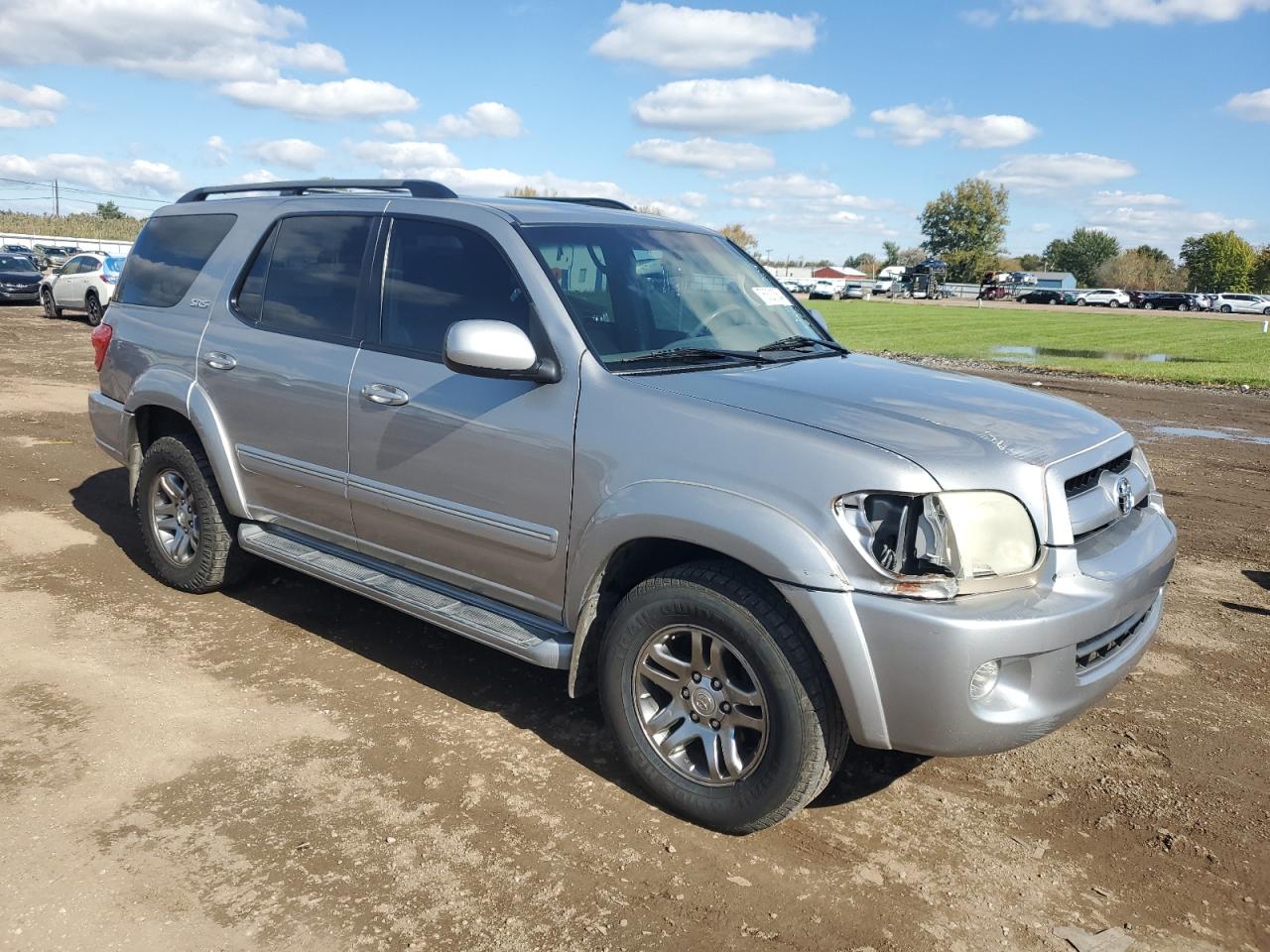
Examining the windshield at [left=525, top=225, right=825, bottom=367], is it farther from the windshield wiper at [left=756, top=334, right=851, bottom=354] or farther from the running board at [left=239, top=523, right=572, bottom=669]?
the running board at [left=239, top=523, right=572, bottom=669]

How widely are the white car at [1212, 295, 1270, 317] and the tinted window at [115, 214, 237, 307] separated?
Result: 73.4 m

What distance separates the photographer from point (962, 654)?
112 inches

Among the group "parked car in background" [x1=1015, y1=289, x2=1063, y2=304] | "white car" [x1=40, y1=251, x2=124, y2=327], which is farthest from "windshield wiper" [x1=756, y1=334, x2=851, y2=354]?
"parked car in background" [x1=1015, y1=289, x2=1063, y2=304]

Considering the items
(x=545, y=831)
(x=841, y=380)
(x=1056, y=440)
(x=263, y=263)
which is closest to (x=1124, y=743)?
(x=1056, y=440)

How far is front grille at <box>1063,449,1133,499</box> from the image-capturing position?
3.30 m

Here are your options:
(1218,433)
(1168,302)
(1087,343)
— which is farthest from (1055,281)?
(1218,433)

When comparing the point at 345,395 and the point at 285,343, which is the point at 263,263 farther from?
the point at 345,395

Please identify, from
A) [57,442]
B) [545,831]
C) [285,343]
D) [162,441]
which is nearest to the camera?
[545,831]

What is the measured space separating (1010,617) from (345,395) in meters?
2.77

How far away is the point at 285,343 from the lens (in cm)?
466

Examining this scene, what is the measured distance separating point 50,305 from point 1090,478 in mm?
26521

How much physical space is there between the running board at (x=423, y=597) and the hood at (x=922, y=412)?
101cm

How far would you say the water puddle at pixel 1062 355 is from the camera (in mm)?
22594

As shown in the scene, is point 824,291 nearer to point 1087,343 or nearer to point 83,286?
point 1087,343
